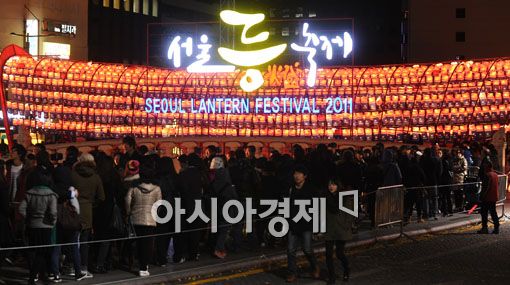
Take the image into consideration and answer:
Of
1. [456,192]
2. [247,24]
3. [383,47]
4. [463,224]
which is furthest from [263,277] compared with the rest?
[383,47]

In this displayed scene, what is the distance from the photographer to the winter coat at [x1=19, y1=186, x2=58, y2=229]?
1262 centimetres

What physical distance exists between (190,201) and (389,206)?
5.15m

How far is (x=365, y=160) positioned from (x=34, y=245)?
37.9ft

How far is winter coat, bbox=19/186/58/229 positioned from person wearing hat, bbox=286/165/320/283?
11.3ft

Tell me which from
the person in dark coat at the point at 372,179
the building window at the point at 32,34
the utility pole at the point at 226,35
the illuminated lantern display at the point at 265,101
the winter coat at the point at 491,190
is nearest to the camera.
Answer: the winter coat at the point at 491,190

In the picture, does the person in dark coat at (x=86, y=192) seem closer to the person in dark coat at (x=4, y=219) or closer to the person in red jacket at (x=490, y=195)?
the person in dark coat at (x=4, y=219)

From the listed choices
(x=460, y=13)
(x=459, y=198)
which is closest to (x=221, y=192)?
(x=459, y=198)

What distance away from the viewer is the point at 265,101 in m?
36.6

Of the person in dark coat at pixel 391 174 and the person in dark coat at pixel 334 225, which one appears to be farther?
the person in dark coat at pixel 391 174

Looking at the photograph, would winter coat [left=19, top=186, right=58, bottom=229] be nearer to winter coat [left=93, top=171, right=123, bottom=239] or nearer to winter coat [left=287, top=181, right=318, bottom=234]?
winter coat [left=93, top=171, right=123, bottom=239]

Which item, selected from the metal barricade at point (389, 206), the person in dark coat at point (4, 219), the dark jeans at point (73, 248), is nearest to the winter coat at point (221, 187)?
the dark jeans at point (73, 248)

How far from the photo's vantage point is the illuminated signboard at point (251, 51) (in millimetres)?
35188

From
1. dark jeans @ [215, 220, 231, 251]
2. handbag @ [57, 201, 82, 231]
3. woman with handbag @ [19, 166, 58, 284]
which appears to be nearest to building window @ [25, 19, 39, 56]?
dark jeans @ [215, 220, 231, 251]

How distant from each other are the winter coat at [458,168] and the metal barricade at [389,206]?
15.6 feet
